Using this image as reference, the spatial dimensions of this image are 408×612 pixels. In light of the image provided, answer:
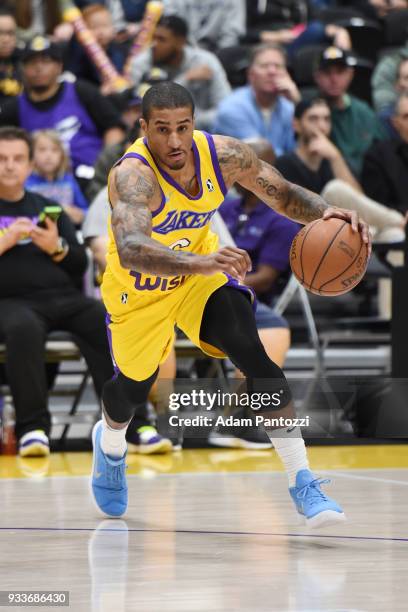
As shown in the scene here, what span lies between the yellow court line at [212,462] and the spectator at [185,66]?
3.60m

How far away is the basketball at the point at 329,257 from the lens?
4.84m

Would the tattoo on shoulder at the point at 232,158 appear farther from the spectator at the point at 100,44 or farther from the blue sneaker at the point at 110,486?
the spectator at the point at 100,44

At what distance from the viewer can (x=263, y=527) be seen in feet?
17.0

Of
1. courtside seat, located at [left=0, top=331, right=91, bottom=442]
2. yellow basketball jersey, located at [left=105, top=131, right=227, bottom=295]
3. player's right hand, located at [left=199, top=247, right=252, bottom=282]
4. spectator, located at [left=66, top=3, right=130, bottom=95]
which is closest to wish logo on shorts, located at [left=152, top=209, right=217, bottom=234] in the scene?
yellow basketball jersey, located at [left=105, top=131, right=227, bottom=295]

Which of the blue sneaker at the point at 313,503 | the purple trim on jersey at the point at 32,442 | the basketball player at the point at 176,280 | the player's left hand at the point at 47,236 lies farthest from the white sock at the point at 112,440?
the player's left hand at the point at 47,236

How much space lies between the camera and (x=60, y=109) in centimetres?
970

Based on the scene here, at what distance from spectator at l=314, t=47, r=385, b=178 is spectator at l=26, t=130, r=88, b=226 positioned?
2.40 meters

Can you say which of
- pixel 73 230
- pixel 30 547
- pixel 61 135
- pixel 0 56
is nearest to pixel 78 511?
pixel 30 547

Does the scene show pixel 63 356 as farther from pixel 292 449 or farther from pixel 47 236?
pixel 292 449

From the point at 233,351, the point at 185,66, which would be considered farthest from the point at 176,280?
the point at 185,66

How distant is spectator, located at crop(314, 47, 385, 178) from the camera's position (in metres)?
10.1

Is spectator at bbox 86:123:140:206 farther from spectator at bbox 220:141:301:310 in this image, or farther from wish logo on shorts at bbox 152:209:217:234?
wish logo on shorts at bbox 152:209:217:234

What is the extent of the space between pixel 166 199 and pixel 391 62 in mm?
6555

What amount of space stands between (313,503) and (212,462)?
2619 millimetres
